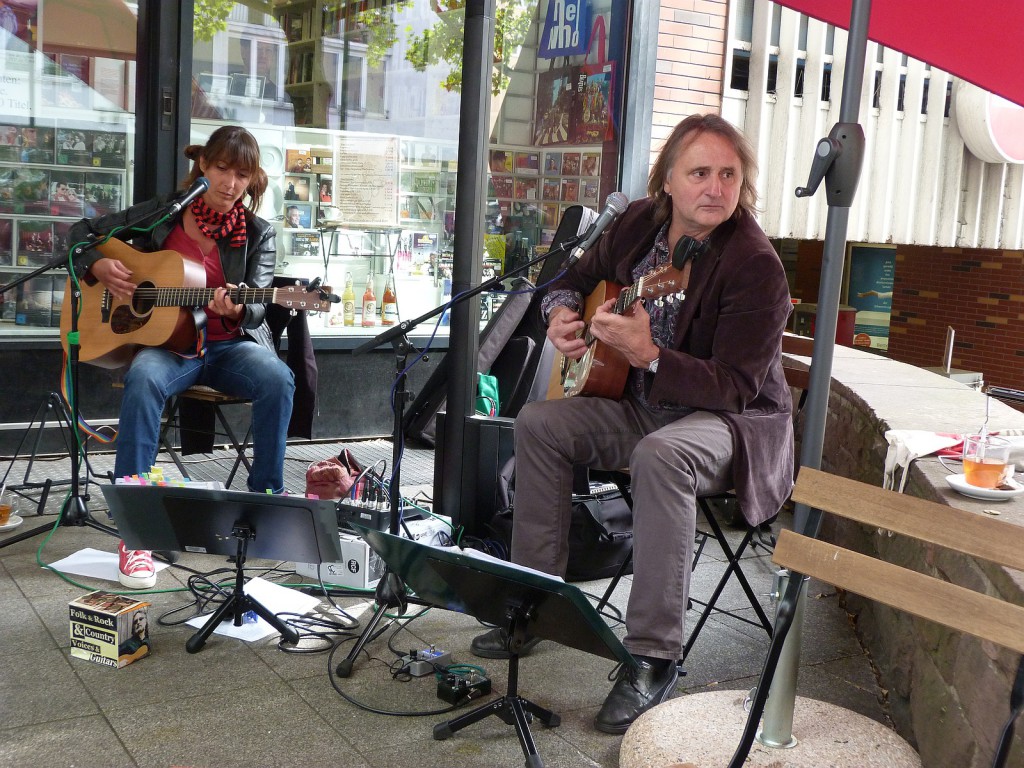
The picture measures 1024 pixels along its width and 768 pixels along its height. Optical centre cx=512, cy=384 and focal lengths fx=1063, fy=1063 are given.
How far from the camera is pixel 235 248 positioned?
162 inches

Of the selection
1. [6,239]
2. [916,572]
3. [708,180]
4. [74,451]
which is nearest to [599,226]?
[708,180]

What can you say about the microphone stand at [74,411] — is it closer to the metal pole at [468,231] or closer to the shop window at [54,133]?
the metal pole at [468,231]

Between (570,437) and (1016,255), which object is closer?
(570,437)

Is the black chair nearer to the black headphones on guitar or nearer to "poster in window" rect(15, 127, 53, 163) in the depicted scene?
the black headphones on guitar

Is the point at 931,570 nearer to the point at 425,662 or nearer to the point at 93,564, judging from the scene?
the point at 425,662

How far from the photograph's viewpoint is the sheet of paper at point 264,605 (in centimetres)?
302

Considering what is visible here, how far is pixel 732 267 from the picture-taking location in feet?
9.20

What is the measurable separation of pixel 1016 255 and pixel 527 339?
8622mm

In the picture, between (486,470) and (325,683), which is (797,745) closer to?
(325,683)

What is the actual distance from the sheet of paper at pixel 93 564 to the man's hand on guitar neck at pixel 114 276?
3.14ft

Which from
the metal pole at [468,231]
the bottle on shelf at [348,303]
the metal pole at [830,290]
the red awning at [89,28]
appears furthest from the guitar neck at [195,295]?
the metal pole at [830,290]

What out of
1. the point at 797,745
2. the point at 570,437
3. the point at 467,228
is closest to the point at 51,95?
the point at 467,228

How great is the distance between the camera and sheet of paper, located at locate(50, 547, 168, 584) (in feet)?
11.3

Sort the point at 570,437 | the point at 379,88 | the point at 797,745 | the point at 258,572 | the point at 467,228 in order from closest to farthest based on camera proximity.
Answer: the point at 797,745 < the point at 570,437 < the point at 258,572 < the point at 467,228 < the point at 379,88
